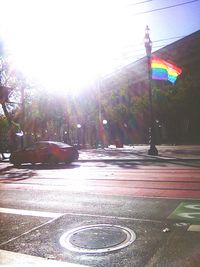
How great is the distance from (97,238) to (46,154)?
16791 mm

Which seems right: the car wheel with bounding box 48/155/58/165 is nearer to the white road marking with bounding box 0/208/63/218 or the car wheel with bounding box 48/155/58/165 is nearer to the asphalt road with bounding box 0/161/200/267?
the asphalt road with bounding box 0/161/200/267

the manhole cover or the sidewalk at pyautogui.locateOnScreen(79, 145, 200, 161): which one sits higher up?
the sidewalk at pyautogui.locateOnScreen(79, 145, 200, 161)

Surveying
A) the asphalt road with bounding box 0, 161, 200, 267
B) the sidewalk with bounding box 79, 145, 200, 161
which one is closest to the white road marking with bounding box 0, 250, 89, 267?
the asphalt road with bounding box 0, 161, 200, 267

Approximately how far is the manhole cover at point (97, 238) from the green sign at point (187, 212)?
1.21 m

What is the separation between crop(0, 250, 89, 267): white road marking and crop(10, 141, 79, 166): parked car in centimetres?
1674

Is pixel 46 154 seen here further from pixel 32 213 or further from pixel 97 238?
pixel 97 238

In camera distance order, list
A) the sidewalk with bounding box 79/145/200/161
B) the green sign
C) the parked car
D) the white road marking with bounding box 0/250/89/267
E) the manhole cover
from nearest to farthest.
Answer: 1. the white road marking with bounding box 0/250/89/267
2. the manhole cover
3. the green sign
4. the parked car
5. the sidewalk with bounding box 79/145/200/161

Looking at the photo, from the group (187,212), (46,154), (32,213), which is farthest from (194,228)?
(46,154)

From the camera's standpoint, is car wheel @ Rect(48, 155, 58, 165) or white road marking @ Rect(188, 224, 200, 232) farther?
car wheel @ Rect(48, 155, 58, 165)

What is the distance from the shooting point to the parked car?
22.5m

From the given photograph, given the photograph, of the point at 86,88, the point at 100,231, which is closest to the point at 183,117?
the point at 86,88

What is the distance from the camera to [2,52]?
33031 mm

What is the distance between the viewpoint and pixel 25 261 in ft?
17.8

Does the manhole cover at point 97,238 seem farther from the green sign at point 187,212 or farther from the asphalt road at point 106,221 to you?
the green sign at point 187,212
